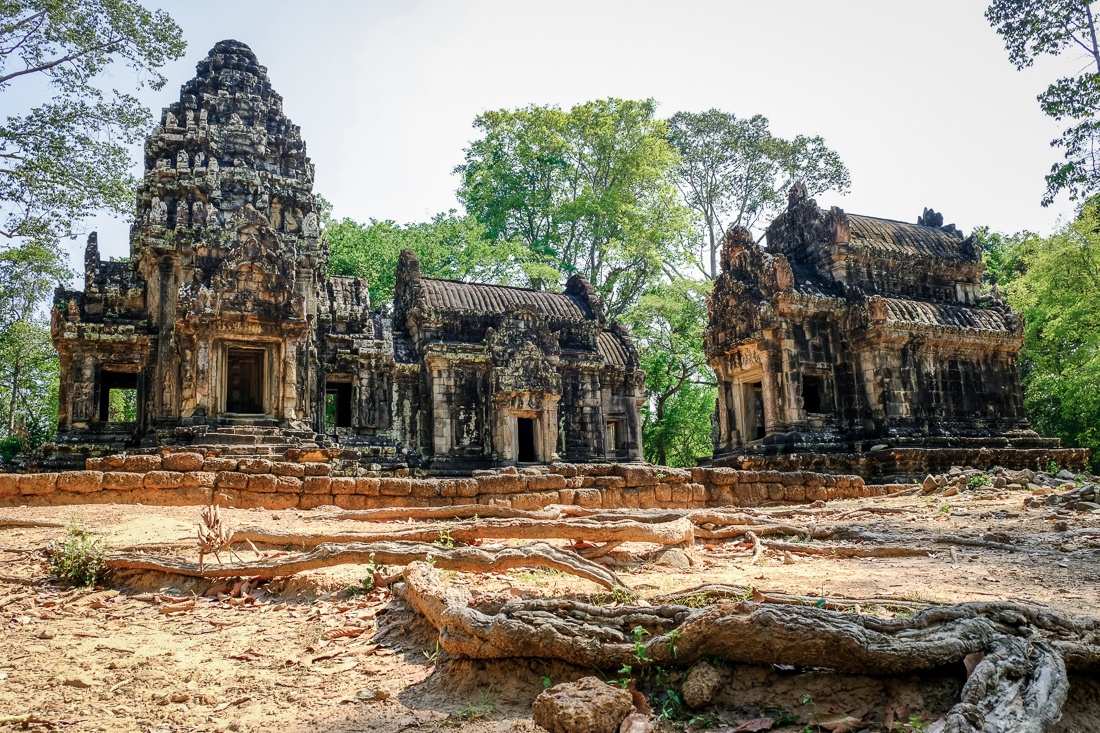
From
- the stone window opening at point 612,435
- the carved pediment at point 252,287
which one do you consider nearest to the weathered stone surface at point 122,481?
the carved pediment at point 252,287

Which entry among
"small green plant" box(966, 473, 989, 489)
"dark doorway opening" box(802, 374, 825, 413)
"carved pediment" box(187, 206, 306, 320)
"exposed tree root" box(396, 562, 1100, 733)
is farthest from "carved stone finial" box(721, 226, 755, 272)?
Result: "exposed tree root" box(396, 562, 1100, 733)

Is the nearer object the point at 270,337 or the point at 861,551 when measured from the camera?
the point at 861,551

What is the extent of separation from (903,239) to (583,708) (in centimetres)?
1997

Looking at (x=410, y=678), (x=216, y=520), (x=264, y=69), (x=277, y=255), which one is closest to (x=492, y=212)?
(x=264, y=69)

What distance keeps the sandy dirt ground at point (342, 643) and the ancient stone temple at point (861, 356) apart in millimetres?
9815

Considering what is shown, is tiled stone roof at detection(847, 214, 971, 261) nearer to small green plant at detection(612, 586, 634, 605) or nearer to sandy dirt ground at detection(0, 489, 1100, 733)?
sandy dirt ground at detection(0, 489, 1100, 733)

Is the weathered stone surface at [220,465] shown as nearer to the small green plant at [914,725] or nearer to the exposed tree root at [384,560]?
the exposed tree root at [384,560]

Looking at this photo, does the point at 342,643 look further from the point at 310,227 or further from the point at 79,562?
the point at 310,227

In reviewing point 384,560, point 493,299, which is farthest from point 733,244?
point 384,560

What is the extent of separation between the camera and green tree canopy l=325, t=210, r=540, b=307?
29781mm

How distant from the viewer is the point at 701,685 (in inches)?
120

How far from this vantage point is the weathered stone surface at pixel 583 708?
2.84 meters

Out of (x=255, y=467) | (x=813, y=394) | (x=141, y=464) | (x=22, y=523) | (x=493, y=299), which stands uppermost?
(x=493, y=299)

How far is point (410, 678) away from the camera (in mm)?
3768
